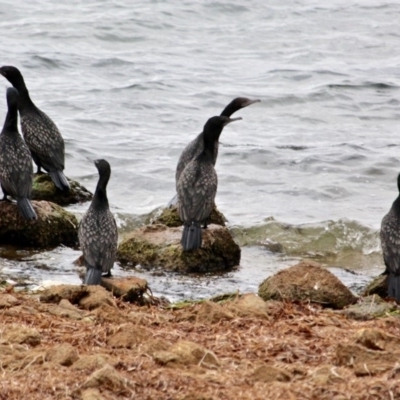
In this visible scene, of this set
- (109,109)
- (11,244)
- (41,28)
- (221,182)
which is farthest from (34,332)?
(41,28)

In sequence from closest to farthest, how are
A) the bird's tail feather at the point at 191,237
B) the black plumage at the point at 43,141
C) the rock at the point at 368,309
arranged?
1. the rock at the point at 368,309
2. the bird's tail feather at the point at 191,237
3. the black plumage at the point at 43,141

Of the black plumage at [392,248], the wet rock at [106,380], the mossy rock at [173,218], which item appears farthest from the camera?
the mossy rock at [173,218]

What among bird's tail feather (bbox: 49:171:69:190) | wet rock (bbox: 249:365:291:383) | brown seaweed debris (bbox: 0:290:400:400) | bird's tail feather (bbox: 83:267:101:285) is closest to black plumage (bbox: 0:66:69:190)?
bird's tail feather (bbox: 49:171:69:190)

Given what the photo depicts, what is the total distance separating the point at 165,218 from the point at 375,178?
16.8 feet

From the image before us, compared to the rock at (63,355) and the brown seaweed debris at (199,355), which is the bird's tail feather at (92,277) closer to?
the brown seaweed debris at (199,355)

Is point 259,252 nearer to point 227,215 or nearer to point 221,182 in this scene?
point 227,215

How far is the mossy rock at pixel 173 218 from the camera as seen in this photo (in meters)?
12.4

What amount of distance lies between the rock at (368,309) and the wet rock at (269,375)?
2.36m

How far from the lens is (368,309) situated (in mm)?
7922

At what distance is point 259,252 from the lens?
12773mm

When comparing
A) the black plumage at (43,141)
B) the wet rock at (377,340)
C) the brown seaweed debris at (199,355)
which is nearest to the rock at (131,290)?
the brown seaweed debris at (199,355)

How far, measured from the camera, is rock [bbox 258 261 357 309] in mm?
8742

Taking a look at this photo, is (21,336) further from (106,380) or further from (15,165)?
(15,165)

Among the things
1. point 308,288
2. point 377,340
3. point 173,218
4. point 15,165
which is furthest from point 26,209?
point 377,340
